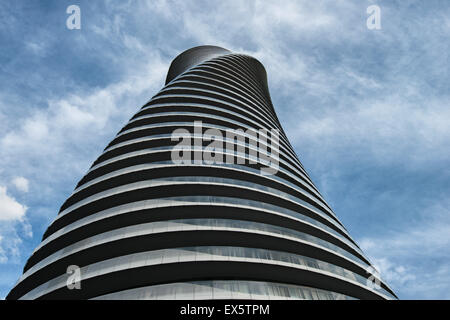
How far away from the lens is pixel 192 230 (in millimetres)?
18672

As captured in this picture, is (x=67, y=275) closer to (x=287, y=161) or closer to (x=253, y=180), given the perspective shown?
(x=253, y=180)

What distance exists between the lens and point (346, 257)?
23.6 metres
